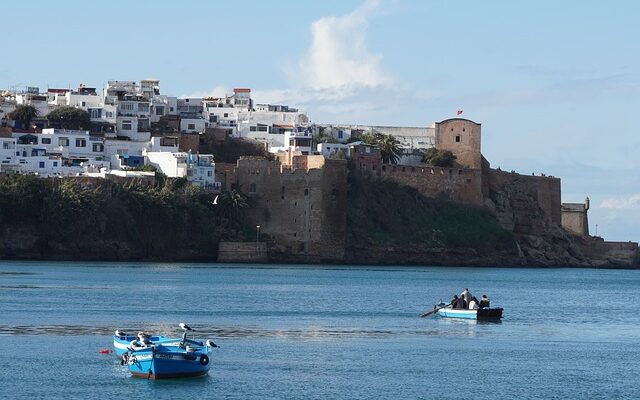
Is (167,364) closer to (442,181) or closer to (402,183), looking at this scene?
(402,183)

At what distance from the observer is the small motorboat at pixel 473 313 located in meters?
47.3

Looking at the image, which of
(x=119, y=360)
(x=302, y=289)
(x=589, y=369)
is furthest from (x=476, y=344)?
(x=302, y=289)

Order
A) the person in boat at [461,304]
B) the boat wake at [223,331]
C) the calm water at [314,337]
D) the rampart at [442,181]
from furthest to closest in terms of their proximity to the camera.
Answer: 1. the rampart at [442,181]
2. the person in boat at [461,304]
3. the boat wake at [223,331]
4. the calm water at [314,337]

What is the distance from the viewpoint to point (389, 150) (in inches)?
3718

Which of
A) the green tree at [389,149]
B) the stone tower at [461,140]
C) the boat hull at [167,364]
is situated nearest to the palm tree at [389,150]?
the green tree at [389,149]

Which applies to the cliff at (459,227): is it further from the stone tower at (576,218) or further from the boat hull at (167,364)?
the boat hull at (167,364)

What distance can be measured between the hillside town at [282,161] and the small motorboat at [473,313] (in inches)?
1298

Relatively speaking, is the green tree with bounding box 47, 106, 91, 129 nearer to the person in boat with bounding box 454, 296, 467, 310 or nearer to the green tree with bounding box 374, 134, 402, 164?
the green tree with bounding box 374, 134, 402, 164

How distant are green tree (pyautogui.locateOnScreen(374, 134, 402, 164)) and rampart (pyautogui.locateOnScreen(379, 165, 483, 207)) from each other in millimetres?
3413

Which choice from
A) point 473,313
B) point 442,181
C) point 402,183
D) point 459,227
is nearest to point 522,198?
point 442,181

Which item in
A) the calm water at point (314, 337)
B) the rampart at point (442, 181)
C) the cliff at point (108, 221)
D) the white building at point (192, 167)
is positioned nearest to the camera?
the calm water at point (314, 337)

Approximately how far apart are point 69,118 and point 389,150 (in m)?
19.3

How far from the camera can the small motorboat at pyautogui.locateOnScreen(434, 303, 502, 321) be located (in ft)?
155

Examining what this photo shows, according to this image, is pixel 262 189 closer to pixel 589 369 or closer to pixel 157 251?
pixel 157 251
